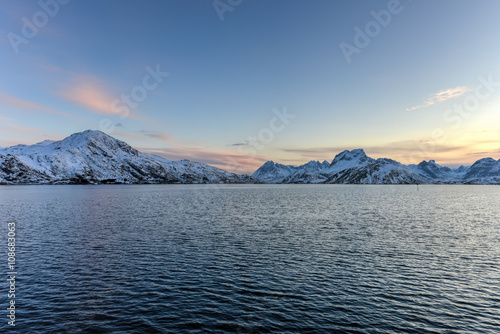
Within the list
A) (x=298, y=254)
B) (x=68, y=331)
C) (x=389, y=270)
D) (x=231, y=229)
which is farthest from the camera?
(x=231, y=229)

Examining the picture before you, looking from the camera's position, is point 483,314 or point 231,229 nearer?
point 483,314

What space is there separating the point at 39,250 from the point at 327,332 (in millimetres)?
47604

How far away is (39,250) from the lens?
46062 millimetres

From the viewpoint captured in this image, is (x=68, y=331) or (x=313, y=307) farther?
(x=313, y=307)

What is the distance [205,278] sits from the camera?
113 ft

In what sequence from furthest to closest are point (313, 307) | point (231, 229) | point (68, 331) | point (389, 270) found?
point (231, 229) → point (389, 270) → point (313, 307) → point (68, 331)

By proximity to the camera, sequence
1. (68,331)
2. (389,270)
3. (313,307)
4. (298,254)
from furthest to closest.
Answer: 1. (298,254)
2. (389,270)
3. (313,307)
4. (68,331)

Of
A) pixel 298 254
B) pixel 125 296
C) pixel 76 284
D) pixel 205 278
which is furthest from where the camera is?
pixel 298 254

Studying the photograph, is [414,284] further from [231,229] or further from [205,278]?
[231,229]

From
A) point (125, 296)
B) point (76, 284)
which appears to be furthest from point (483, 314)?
point (76, 284)

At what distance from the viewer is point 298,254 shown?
45.1 metres

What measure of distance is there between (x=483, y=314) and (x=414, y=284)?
284 inches

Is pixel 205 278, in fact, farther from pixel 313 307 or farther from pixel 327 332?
pixel 327 332

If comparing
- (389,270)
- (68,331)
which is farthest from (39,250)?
(389,270)
